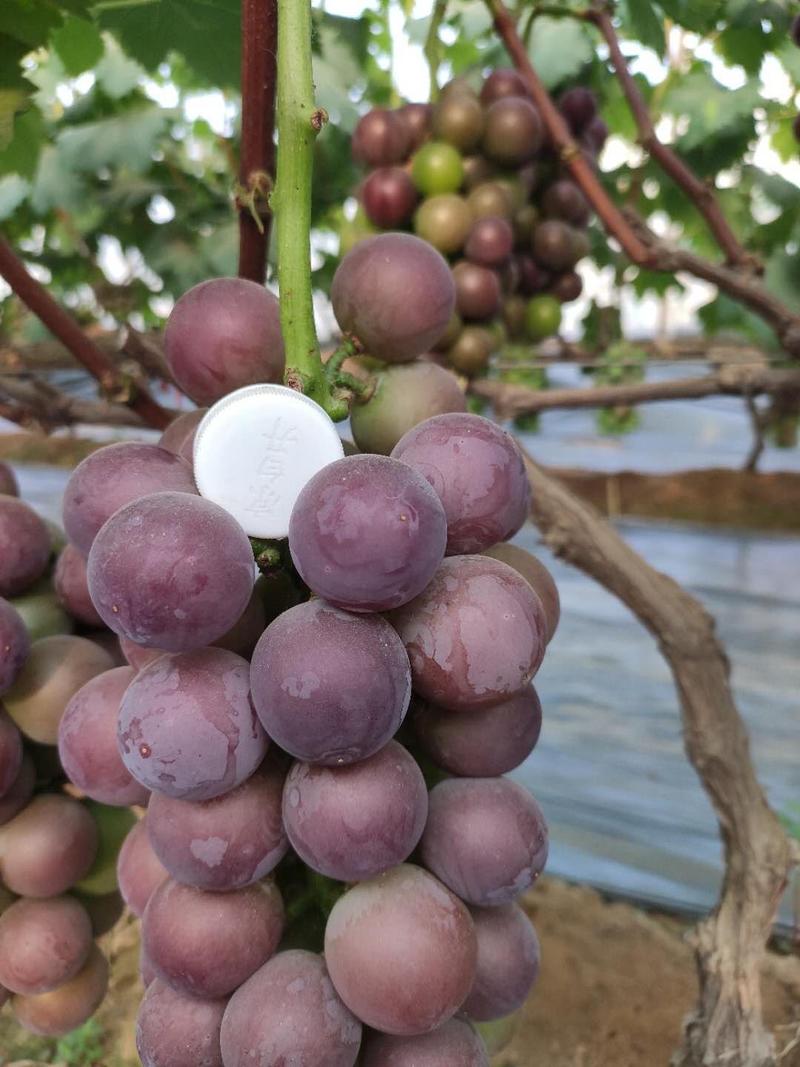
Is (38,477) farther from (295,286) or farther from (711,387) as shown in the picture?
(295,286)

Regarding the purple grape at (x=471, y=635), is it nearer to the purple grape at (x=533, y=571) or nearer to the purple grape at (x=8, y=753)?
the purple grape at (x=533, y=571)

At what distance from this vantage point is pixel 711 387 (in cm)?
129

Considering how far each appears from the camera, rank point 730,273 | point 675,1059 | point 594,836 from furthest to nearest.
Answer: point 594,836, point 730,273, point 675,1059

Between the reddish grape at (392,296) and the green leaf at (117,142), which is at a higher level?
the green leaf at (117,142)

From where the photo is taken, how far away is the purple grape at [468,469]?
457mm

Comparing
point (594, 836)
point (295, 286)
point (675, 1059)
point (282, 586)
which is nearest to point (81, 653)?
point (282, 586)

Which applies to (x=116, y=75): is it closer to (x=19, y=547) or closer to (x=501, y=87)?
(x=501, y=87)

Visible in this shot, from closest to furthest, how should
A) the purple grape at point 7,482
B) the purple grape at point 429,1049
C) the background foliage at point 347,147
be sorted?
1. the purple grape at point 429,1049
2. the purple grape at point 7,482
3. the background foliage at point 347,147

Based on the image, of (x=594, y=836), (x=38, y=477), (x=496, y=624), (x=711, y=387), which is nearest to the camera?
(x=496, y=624)

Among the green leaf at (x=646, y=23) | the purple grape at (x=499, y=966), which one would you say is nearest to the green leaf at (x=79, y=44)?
the green leaf at (x=646, y=23)

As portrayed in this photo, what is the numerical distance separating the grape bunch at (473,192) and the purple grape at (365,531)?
774 millimetres

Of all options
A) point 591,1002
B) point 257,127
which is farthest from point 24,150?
point 591,1002

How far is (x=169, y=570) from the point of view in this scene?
15.1 inches

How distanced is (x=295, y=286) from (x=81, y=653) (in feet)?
1.05
